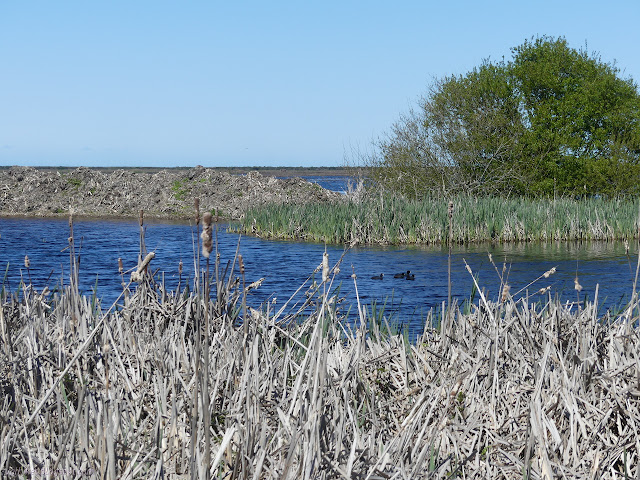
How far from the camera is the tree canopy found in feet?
99.6

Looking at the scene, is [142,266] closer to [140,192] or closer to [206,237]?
[206,237]

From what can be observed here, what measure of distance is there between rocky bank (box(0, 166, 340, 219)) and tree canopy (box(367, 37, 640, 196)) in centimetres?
544

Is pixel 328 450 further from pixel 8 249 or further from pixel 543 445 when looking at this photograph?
pixel 8 249

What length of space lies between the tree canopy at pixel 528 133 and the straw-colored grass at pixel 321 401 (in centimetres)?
2456

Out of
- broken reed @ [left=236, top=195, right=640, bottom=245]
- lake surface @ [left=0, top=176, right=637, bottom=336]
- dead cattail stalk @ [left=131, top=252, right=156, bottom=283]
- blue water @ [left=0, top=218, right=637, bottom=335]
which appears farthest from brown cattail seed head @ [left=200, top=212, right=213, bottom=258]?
broken reed @ [left=236, top=195, right=640, bottom=245]

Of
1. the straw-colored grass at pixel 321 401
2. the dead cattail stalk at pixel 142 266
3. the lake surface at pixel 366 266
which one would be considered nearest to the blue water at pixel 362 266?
the lake surface at pixel 366 266

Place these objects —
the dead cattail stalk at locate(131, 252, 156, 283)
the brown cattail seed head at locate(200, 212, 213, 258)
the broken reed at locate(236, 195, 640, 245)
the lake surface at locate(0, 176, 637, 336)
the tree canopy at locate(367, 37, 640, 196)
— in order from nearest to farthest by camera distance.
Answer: the brown cattail seed head at locate(200, 212, 213, 258) → the dead cattail stalk at locate(131, 252, 156, 283) → the lake surface at locate(0, 176, 637, 336) → the broken reed at locate(236, 195, 640, 245) → the tree canopy at locate(367, 37, 640, 196)

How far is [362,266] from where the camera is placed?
1752cm

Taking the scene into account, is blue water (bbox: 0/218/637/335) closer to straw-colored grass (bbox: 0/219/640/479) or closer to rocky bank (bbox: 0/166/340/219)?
straw-colored grass (bbox: 0/219/640/479)

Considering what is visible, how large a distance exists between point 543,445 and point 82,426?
2.05 m

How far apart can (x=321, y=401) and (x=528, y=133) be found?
30.2m

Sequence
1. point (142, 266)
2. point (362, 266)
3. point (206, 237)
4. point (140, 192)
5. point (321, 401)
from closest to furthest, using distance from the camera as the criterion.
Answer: point (206, 237) < point (142, 266) < point (321, 401) < point (362, 266) < point (140, 192)

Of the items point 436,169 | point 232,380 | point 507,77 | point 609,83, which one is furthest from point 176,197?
point 232,380

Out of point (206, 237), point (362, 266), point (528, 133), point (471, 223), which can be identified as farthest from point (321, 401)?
point (528, 133)
